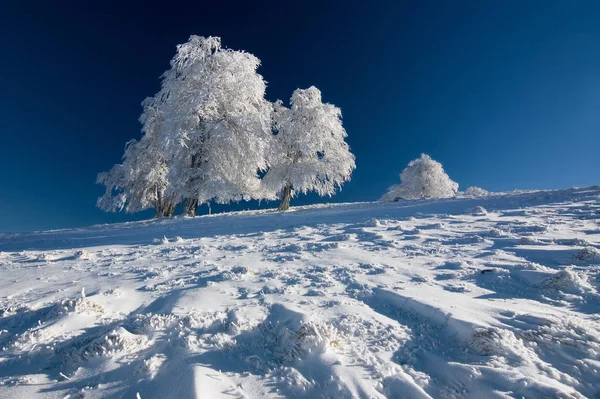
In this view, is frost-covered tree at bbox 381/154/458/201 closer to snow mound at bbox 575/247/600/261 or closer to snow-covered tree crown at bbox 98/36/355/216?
snow-covered tree crown at bbox 98/36/355/216

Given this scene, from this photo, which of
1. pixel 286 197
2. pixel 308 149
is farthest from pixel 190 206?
pixel 308 149

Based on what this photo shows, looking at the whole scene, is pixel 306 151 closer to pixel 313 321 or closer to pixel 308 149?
pixel 308 149

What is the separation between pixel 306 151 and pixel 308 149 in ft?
0.59

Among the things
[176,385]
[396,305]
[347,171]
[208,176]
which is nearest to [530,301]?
[396,305]

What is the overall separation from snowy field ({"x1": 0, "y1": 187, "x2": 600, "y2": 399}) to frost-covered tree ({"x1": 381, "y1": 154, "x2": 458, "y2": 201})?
2682 cm

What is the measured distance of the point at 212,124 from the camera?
1444 cm

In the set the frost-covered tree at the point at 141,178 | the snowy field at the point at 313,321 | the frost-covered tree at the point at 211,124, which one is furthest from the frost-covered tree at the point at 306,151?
the snowy field at the point at 313,321

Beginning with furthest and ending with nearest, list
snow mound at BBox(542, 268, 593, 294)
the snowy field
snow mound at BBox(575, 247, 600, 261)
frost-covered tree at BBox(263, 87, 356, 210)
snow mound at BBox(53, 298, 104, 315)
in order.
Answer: frost-covered tree at BBox(263, 87, 356, 210) < snow mound at BBox(575, 247, 600, 261) < snow mound at BBox(542, 268, 593, 294) < snow mound at BBox(53, 298, 104, 315) < the snowy field

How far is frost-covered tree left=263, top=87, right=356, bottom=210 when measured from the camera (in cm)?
1783

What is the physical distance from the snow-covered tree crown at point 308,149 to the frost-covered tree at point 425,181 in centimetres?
1381

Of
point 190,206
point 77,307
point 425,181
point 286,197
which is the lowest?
point 77,307

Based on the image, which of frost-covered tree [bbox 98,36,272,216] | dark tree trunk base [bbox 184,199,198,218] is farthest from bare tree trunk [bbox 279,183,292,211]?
dark tree trunk base [bbox 184,199,198,218]

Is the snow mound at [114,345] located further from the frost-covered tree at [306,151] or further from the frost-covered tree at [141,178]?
the frost-covered tree at [141,178]

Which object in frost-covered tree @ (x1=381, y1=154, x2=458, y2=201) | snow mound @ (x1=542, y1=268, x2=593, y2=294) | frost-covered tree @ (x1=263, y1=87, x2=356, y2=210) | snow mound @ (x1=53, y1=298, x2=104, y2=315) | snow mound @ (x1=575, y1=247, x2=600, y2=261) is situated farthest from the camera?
frost-covered tree @ (x1=381, y1=154, x2=458, y2=201)
